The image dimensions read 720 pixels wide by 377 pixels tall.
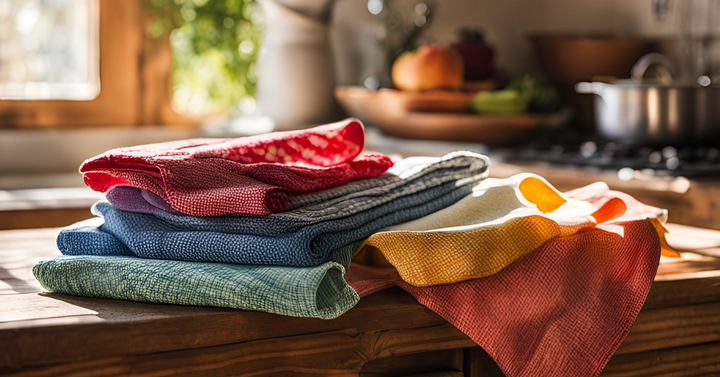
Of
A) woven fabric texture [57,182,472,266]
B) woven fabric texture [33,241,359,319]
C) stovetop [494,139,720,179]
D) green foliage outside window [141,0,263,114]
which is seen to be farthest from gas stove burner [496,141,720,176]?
woven fabric texture [33,241,359,319]

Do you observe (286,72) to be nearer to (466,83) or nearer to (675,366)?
(466,83)

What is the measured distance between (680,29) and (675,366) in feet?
5.49

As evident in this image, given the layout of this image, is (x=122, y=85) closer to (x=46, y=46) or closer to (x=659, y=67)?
(x=46, y=46)

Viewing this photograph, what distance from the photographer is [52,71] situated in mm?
1871

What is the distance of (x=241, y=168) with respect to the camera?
579 millimetres

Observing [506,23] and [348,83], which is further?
[506,23]

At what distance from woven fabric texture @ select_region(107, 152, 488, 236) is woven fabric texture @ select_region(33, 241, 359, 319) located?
0.11ft

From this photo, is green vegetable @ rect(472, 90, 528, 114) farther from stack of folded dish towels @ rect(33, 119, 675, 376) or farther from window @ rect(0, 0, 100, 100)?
stack of folded dish towels @ rect(33, 119, 675, 376)

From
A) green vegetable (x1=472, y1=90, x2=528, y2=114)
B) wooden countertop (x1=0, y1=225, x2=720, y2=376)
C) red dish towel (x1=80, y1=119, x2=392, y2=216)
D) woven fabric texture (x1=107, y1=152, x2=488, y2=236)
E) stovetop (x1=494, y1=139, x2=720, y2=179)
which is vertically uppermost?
green vegetable (x1=472, y1=90, x2=528, y2=114)

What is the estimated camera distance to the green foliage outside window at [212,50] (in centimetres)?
199

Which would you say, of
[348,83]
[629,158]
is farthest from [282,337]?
[348,83]

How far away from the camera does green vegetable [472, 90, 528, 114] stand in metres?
1.81

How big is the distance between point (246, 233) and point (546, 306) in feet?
0.71

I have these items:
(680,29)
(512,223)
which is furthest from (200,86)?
(512,223)
